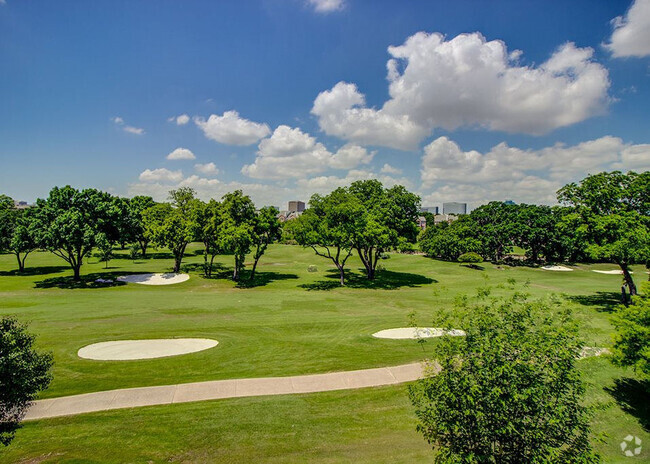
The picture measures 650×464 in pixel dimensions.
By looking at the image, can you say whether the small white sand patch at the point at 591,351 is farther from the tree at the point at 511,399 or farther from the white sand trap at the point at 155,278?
the white sand trap at the point at 155,278

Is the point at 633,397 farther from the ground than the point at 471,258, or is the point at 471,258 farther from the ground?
the point at 471,258

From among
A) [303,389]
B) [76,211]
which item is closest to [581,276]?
[303,389]

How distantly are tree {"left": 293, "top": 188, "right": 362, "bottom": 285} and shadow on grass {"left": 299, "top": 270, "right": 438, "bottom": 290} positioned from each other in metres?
2.29

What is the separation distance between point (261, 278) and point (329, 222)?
14.0 m

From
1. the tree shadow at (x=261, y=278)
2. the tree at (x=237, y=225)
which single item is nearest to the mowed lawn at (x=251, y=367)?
the tree shadow at (x=261, y=278)

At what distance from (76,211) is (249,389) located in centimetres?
3681

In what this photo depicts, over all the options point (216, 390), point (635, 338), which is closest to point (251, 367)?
point (216, 390)

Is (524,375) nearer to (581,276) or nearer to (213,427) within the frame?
(213,427)

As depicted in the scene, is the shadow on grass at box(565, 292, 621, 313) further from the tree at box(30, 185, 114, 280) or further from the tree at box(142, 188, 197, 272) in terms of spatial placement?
the tree at box(30, 185, 114, 280)

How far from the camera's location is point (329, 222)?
139 ft

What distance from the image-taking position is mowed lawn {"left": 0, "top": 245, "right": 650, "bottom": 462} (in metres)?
11.2

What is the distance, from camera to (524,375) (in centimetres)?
786

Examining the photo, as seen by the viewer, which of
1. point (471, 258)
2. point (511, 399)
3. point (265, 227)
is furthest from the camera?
point (471, 258)

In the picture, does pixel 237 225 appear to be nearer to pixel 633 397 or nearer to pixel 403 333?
pixel 403 333
